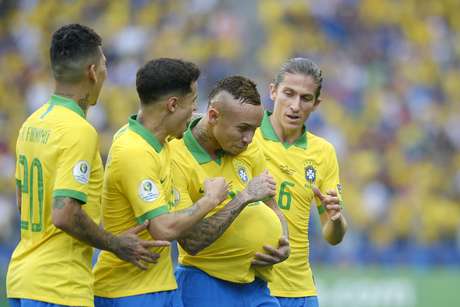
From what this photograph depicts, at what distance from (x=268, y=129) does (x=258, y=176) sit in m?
1.32

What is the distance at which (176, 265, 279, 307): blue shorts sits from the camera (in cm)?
585

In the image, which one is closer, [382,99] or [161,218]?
[161,218]

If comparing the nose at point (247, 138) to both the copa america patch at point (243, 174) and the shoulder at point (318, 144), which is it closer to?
the copa america patch at point (243, 174)

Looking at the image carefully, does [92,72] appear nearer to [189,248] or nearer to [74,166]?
[74,166]

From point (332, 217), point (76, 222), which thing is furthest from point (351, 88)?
point (76, 222)

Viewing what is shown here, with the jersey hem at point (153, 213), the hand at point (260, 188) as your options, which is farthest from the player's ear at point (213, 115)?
the jersey hem at point (153, 213)

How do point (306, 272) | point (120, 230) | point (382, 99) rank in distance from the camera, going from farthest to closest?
point (382, 99) < point (306, 272) < point (120, 230)

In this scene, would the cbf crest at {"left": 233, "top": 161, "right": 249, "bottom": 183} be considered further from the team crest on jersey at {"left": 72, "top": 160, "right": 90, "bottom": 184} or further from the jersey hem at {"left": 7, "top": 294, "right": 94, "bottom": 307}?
the jersey hem at {"left": 7, "top": 294, "right": 94, "bottom": 307}

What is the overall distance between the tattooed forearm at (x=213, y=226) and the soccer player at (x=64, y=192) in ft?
1.37

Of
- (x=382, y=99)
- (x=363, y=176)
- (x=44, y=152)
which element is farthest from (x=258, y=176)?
(x=382, y=99)

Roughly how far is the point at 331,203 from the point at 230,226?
2.73 ft

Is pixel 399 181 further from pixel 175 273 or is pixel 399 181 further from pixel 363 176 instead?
pixel 175 273

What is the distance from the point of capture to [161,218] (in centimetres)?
511

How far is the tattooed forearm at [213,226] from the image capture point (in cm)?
548
